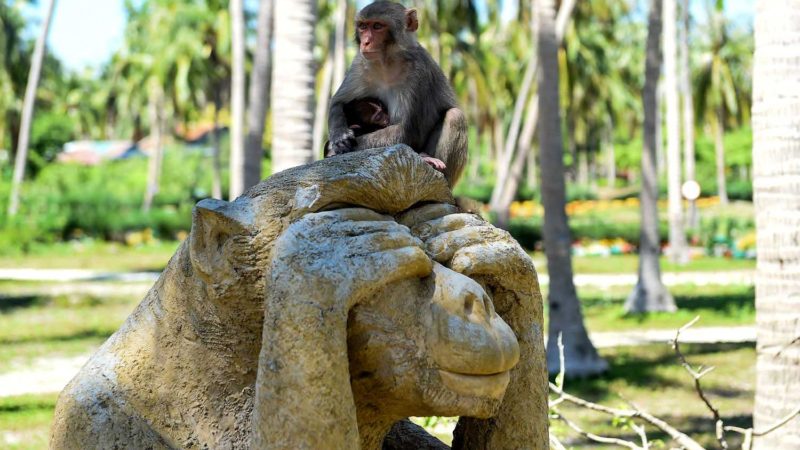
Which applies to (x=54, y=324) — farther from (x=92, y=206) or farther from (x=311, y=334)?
(x=92, y=206)

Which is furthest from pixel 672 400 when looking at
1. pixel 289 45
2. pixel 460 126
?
pixel 460 126

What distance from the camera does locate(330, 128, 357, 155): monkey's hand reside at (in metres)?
3.90

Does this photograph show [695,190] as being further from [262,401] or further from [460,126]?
[262,401]

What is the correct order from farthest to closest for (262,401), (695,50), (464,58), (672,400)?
1. (695,50)
2. (464,58)
3. (672,400)
4. (262,401)

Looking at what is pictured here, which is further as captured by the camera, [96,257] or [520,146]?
[96,257]

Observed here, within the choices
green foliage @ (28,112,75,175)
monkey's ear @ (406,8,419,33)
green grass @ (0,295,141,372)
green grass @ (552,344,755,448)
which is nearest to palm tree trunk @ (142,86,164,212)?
green foliage @ (28,112,75,175)

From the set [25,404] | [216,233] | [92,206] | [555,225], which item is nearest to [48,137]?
[92,206]

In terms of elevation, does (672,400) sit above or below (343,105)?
below

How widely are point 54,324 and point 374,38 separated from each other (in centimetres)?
1261

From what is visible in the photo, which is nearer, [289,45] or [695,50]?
[289,45]

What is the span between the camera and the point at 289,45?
23.6 ft

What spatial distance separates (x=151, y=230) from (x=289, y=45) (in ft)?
86.6

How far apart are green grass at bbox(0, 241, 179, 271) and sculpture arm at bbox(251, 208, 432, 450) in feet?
77.1

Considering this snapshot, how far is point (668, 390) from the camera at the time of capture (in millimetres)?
11219
